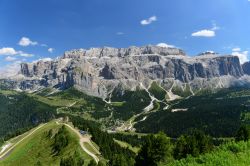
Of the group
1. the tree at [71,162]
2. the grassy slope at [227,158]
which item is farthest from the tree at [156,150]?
the grassy slope at [227,158]

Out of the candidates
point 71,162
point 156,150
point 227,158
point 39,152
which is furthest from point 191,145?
point 227,158

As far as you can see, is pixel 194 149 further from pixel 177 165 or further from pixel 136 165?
pixel 177 165

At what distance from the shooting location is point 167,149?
284ft

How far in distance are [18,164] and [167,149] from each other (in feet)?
220

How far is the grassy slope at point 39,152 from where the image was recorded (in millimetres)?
123500

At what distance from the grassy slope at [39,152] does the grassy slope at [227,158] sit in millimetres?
99919

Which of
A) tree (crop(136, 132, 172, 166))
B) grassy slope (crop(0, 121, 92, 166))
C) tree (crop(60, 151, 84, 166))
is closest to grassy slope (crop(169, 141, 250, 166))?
tree (crop(136, 132, 172, 166))

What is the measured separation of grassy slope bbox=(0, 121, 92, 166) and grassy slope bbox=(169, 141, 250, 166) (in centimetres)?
9992

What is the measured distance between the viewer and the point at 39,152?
132 metres

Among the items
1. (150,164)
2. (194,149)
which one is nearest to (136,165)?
(150,164)

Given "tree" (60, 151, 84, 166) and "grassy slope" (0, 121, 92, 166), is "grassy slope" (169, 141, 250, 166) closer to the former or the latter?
"tree" (60, 151, 84, 166)

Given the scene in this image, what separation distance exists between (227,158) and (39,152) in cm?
12260

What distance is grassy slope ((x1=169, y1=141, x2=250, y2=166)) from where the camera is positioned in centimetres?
1775

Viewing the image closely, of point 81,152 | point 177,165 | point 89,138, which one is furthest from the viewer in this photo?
point 89,138
